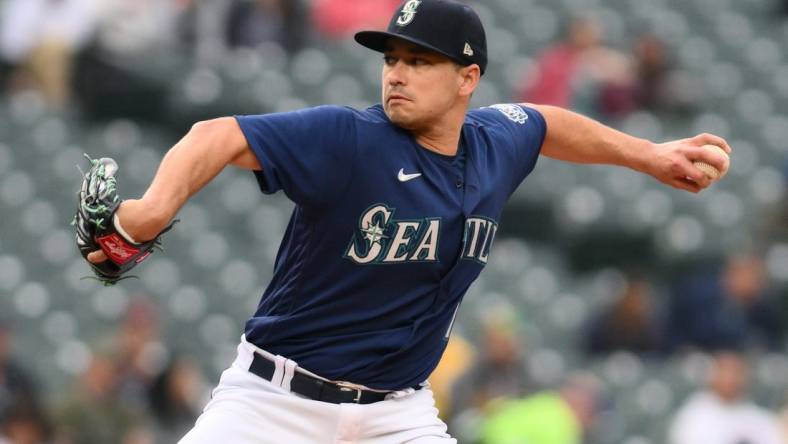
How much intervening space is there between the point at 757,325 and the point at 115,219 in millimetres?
7109

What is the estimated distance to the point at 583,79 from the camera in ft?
40.6

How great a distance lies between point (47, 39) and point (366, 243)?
7920mm

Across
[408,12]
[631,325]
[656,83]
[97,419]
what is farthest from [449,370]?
A: [408,12]

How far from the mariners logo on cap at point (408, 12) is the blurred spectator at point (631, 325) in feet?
19.3

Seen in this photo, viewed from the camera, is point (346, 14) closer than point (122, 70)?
No

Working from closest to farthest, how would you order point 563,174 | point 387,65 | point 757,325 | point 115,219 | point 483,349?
point 115,219 → point 387,65 → point 483,349 → point 757,325 → point 563,174

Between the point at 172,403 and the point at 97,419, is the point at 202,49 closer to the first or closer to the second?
the point at 172,403

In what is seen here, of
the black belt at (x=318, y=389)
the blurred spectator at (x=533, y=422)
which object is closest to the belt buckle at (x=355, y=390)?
the black belt at (x=318, y=389)

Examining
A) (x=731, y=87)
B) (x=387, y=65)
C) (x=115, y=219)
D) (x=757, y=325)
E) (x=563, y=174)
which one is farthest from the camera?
(x=731, y=87)

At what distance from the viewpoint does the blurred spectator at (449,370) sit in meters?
8.87

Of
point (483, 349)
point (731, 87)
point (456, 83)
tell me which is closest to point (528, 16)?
point (731, 87)

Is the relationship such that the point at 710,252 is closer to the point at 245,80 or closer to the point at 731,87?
the point at 731,87

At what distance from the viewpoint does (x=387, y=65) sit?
4527mm

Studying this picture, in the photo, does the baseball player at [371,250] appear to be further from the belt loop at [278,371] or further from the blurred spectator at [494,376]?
→ the blurred spectator at [494,376]
